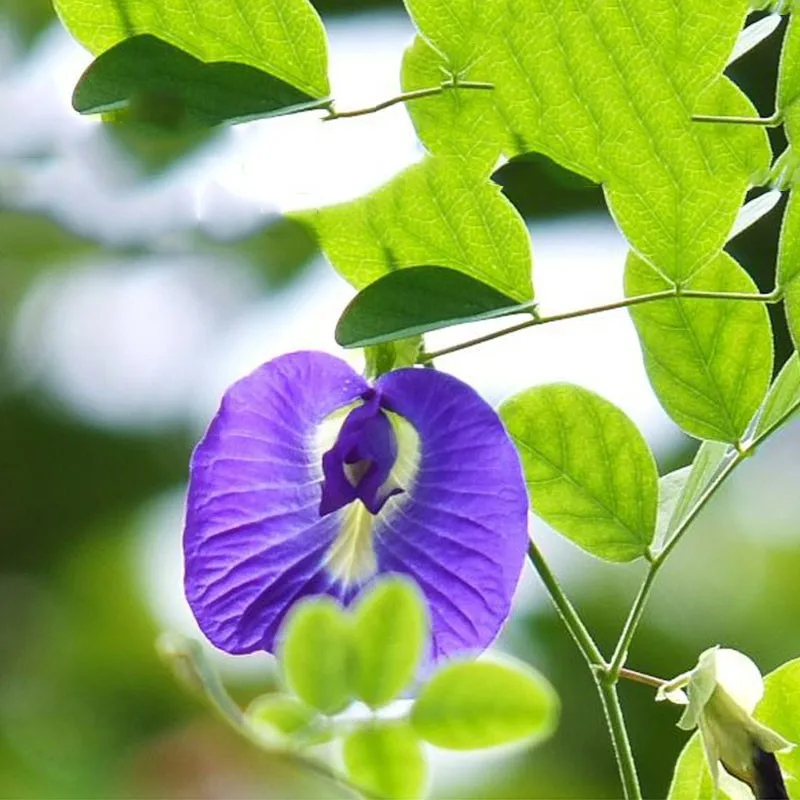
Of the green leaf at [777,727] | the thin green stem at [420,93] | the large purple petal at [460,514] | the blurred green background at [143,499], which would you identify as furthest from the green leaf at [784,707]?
the blurred green background at [143,499]

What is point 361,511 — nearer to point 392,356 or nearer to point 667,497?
point 392,356

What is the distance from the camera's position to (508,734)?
0.40m

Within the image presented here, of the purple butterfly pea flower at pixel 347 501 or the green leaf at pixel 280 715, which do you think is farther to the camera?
the purple butterfly pea flower at pixel 347 501

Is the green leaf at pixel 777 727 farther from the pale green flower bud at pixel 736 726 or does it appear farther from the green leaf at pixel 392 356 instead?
the green leaf at pixel 392 356

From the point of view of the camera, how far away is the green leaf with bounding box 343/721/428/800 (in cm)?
43

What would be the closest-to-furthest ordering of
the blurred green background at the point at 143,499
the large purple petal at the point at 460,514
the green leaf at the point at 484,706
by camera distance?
the green leaf at the point at 484,706, the large purple petal at the point at 460,514, the blurred green background at the point at 143,499

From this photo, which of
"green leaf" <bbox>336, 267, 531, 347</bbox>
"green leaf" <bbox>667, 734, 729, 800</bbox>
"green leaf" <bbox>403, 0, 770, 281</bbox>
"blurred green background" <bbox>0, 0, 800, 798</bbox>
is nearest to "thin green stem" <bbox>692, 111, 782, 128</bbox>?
"green leaf" <bbox>403, 0, 770, 281</bbox>

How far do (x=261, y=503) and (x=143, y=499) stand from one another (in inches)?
118

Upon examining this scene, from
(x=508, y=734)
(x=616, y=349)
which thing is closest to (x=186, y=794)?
(x=508, y=734)

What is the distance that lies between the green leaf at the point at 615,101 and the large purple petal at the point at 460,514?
0.09m

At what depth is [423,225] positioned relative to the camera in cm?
62

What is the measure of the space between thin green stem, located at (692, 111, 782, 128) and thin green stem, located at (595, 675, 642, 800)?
0.66ft

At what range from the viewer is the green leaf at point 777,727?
2.13 ft

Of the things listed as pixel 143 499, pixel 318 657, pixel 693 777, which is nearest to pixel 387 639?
pixel 318 657
